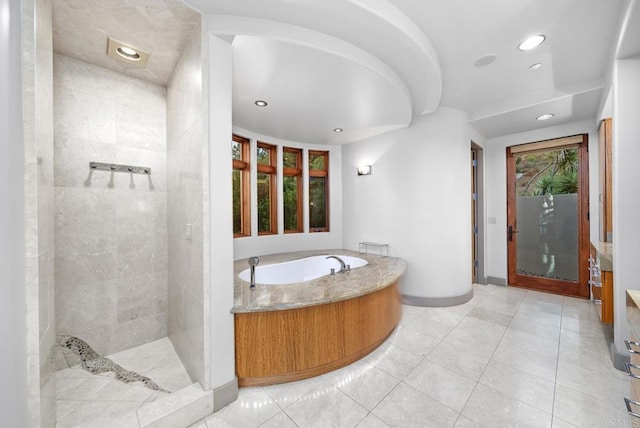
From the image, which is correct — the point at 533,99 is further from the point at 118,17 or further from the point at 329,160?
the point at 118,17

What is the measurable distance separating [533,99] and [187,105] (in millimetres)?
3653

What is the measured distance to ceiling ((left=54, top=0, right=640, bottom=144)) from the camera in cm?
150

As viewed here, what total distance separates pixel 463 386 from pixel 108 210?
10.3 ft

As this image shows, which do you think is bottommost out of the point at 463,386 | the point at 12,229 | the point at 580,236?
the point at 463,386

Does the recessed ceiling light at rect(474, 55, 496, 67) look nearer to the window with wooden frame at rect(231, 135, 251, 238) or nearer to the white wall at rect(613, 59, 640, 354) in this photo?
the white wall at rect(613, 59, 640, 354)

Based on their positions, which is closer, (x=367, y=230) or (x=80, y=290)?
(x=80, y=290)

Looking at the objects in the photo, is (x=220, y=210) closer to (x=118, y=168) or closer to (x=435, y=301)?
(x=118, y=168)

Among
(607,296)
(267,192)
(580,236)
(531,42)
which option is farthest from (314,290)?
(580,236)

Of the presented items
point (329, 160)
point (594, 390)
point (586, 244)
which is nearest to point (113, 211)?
point (329, 160)

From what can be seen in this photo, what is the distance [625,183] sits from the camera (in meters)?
1.85

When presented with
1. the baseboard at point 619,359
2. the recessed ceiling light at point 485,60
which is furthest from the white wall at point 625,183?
the recessed ceiling light at point 485,60

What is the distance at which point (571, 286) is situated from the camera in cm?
347

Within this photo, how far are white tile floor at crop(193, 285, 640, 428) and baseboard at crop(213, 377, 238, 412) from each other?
0.04m

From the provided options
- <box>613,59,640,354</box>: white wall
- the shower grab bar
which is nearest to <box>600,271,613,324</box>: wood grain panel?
<box>613,59,640,354</box>: white wall
